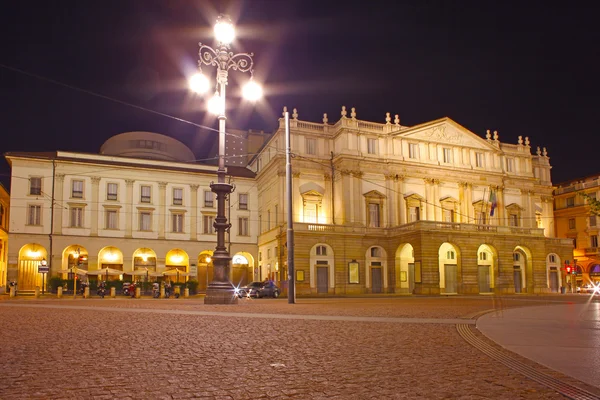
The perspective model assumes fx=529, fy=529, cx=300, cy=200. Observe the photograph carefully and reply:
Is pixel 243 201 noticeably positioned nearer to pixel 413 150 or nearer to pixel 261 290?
pixel 261 290

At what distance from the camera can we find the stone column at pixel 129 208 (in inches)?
2160

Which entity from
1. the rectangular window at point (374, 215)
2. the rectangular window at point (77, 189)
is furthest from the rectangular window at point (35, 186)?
the rectangular window at point (374, 215)

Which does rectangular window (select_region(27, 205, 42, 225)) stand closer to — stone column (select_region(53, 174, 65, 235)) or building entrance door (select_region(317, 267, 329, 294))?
stone column (select_region(53, 174, 65, 235))

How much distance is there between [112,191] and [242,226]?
1423 cm

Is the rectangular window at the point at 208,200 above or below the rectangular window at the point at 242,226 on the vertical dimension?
above

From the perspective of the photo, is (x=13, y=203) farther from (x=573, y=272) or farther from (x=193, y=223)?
(x=573, y=272)

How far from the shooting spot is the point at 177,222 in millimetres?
56844

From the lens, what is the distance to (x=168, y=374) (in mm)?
6609

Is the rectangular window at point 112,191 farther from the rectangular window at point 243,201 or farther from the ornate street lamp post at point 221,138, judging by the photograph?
the ornate street lamp post at point 221,138

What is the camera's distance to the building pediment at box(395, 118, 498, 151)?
55.8m

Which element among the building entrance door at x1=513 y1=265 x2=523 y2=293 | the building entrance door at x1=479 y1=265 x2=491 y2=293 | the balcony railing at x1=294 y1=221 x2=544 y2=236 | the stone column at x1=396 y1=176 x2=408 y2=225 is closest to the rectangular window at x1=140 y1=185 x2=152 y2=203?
the balcony railing at x1=294 y1=221 x2=544 y2=236

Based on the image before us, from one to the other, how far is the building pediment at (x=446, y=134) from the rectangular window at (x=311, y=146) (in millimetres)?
8688

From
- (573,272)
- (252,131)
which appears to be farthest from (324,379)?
(252,131)

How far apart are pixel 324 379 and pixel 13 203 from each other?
173ft
